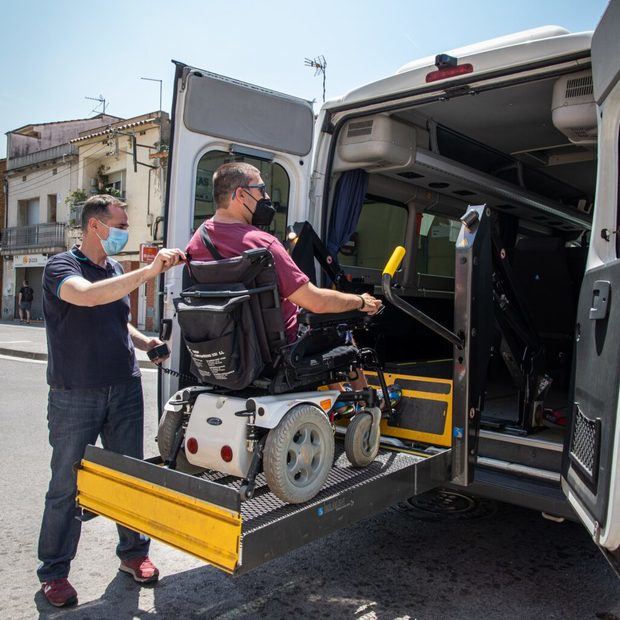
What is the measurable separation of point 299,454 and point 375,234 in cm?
380

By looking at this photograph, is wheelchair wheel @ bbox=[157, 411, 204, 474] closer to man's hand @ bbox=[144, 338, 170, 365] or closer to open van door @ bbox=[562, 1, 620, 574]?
man's hand @ bbox=[144, 338, 170, 365]

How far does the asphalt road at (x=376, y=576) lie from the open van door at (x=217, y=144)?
42.6 inches

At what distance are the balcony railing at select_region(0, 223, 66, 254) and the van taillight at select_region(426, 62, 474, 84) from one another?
2791cm

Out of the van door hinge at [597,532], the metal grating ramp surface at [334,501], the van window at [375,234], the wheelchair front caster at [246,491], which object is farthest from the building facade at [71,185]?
the van door hinge at [597,532]

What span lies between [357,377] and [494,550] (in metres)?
1.40

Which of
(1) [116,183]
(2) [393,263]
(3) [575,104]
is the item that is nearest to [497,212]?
(3) [575,104]

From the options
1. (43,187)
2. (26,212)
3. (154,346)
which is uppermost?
(43,187)

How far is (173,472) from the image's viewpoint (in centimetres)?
251

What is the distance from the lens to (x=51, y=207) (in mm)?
30422

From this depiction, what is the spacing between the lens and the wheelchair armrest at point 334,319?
10.2 ft

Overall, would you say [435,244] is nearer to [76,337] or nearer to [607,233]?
[607,233]

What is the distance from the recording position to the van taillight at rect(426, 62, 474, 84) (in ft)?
11.7

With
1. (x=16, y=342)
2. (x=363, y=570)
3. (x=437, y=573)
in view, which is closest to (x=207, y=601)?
(x=363, y=570)

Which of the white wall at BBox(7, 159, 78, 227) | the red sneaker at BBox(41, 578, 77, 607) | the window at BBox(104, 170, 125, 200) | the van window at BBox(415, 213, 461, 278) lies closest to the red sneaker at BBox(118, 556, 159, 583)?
the red sneaker at BBox(41, 578, 77, 607)
